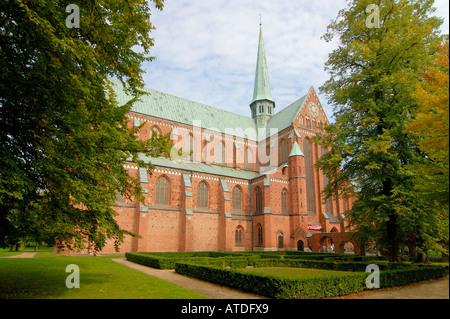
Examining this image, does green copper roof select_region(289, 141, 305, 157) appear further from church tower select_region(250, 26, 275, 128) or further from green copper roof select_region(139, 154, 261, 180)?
church tower select_region(250, 26, 275, 128)

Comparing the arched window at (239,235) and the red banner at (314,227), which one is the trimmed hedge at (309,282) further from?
the red banner at (314,227)

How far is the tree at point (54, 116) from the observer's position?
7.04 metres

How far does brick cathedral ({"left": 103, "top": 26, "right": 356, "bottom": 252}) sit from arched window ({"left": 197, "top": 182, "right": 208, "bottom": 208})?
→ 11cm

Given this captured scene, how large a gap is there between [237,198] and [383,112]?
78.7ft

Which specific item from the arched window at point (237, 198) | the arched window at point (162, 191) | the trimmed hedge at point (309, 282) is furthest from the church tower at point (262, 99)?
the trimmed hedge at point (309, 282)

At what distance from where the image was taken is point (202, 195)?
3281 cm

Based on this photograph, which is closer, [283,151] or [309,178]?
[309,178]

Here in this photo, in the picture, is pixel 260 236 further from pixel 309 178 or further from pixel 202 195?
pixel 309 178

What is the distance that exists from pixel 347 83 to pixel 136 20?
11664 millimetres

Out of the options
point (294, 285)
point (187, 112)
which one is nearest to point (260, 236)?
point (187, 112)

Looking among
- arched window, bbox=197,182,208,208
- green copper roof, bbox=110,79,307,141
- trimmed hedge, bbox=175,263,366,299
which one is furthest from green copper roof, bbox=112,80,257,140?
trimmed hedge, bbox=175,263,366,299

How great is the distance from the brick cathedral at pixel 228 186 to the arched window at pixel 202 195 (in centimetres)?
11
